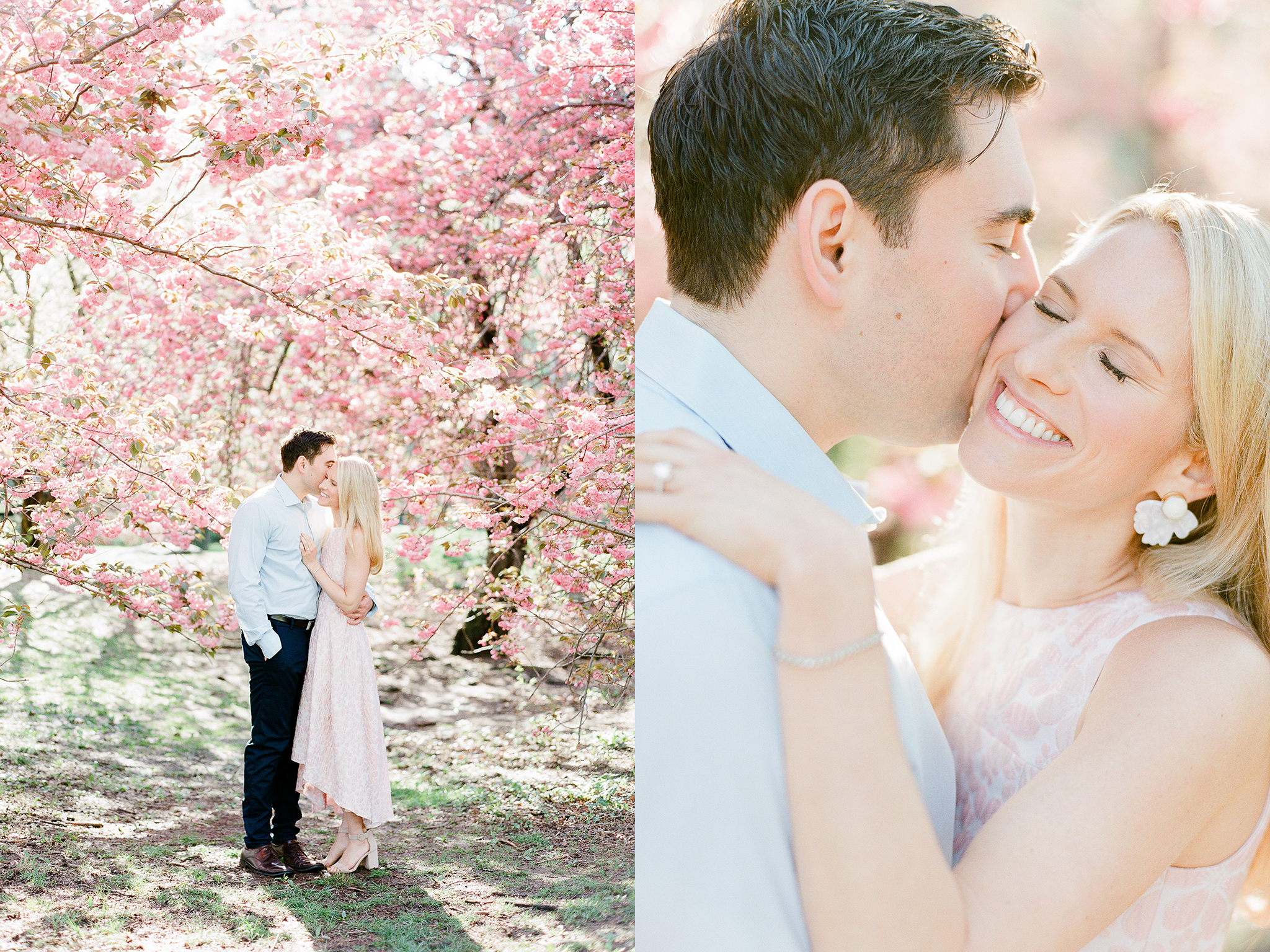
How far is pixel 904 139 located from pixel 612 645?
175cm

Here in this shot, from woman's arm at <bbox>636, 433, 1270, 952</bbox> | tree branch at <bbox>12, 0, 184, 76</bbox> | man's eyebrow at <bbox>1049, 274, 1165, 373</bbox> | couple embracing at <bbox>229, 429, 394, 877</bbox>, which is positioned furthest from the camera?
couple embracing at <bbox>229, 429, 394, 877</bbox>

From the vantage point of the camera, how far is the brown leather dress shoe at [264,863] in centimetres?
237

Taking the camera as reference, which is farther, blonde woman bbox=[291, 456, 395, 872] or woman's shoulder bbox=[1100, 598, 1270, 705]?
blonde woman bbox=[291, 456, 395, 872]

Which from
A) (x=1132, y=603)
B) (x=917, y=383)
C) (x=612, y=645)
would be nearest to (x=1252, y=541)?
(x=1132, y=603)

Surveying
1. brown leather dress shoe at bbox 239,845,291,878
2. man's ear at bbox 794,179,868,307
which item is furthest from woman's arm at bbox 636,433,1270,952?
brown leather dress shoe at bbox 239,845,291,878

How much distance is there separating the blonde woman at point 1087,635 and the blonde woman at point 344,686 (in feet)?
3.74

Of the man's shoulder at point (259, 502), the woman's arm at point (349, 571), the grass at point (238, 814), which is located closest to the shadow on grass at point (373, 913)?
the grass at point (238, 814)

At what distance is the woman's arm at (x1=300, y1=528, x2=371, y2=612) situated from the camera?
91.4 inches

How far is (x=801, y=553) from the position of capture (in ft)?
4.00

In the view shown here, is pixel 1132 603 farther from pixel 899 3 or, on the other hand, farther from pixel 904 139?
pixel 899 3

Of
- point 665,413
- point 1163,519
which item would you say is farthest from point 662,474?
point 1163,519

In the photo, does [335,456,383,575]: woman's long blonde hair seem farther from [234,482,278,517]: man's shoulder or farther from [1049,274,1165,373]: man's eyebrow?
[1049,274,1165,373]: man's eyebrow

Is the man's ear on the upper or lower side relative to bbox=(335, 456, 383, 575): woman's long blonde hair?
upper

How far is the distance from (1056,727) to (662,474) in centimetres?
67
